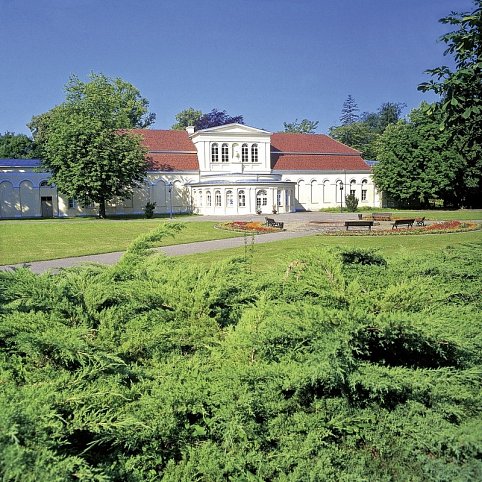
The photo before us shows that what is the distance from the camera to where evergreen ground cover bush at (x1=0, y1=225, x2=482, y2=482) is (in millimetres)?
1970

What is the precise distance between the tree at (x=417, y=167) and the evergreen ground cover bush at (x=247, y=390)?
48295mm

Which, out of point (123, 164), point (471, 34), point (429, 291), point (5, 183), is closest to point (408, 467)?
point (429, 291)

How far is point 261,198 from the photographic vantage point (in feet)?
145

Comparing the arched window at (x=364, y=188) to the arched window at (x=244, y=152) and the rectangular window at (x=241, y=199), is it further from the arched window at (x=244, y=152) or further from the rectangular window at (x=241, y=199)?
the rectangular window at (x=241, y=199)

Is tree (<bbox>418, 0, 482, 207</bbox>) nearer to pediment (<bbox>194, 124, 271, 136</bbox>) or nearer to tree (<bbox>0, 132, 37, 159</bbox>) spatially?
pediment (<bbox>194, 124, 271, 136</bbox>)

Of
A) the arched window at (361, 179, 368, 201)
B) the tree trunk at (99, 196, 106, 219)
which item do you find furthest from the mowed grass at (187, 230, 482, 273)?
the arched window at (361, 179, 368, 201)

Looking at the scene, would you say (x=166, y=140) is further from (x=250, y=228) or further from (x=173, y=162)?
(x=250, y=228)

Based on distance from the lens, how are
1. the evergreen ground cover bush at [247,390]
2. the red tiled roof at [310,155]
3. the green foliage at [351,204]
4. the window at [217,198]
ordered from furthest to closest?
the red tiled roof at [310,155] → the green foliage at [351,204] → the window at [217,198] → the evergreen ground cover bush at [247,390]

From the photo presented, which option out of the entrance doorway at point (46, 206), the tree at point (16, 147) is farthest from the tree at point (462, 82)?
the tree at point (16, 147)

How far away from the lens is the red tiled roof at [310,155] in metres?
52.6

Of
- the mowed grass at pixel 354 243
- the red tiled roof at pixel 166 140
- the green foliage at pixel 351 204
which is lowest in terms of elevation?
the mowed grass at pixel 354 243

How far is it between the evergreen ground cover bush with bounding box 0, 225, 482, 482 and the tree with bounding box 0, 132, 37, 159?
70.2 metres

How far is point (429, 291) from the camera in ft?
9.61

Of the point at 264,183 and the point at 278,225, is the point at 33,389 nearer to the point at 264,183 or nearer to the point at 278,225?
the point at 278,225
